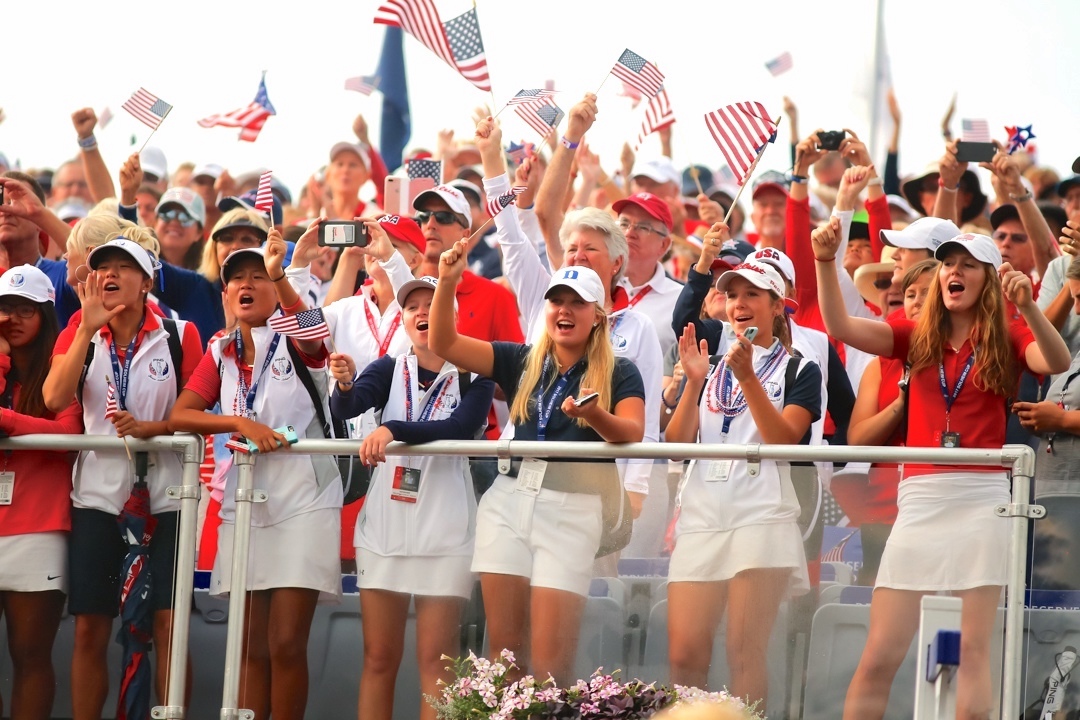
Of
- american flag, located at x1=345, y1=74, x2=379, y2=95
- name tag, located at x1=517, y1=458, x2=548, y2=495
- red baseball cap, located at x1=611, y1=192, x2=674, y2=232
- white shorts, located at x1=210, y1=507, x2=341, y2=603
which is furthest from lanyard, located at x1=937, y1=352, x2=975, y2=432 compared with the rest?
american flag, located at x1=345, y1=74, x2=379, y2=95

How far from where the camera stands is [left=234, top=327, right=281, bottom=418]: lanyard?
23.7 ft

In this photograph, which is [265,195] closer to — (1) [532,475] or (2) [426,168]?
(2) [426,168]

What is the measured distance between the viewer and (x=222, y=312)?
28.7 feet

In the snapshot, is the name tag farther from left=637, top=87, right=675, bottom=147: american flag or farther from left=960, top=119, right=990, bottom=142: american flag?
left=960, top=119, right=990, bottom=142: american flag

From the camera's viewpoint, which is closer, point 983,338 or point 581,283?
point 983,338

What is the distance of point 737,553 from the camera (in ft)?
21.1

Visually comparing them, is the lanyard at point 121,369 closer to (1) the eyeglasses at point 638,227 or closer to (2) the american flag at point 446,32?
(1) the eyeglasses at point 638,227

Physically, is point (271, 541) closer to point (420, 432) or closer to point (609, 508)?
point (420, 432)

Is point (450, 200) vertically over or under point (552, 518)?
over

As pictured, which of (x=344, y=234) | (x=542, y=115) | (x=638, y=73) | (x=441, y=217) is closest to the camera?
(x=344, y=234)

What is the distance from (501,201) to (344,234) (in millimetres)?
965

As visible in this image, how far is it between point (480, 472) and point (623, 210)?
2481mm

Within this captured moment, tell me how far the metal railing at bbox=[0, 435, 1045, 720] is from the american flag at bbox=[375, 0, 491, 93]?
10.4 ft

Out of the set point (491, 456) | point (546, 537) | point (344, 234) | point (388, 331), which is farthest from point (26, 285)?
point (546, 537)
